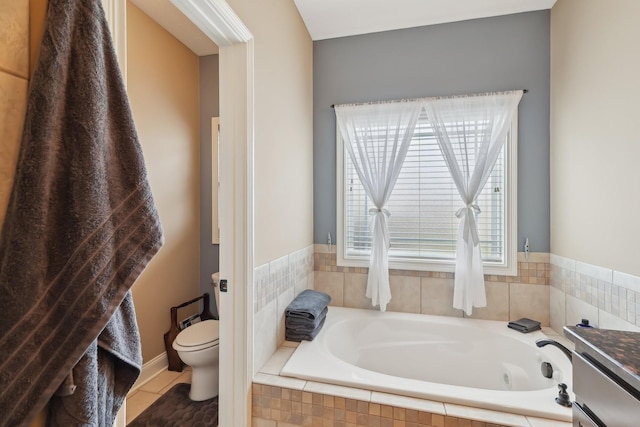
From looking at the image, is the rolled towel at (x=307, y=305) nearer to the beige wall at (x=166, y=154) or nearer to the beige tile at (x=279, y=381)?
the beige tile at (x=279, y=381)

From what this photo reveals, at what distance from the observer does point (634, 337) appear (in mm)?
833

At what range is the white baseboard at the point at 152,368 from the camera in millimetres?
2245

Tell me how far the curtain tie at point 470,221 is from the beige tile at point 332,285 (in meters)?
1.02

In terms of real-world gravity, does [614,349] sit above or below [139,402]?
above

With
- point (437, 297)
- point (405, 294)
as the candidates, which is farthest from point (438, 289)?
point (405, 294)

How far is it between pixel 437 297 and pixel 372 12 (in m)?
2.19

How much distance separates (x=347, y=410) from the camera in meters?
1.39

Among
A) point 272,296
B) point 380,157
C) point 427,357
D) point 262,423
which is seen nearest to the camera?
point 262,423

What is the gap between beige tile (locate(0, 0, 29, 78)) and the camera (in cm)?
50

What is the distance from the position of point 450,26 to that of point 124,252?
2642mm

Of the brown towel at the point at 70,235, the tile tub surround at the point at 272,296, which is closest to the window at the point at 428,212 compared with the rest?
the tile tub surround at the point at 272,296

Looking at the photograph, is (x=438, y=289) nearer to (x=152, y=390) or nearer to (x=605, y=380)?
(x=605, y=380)

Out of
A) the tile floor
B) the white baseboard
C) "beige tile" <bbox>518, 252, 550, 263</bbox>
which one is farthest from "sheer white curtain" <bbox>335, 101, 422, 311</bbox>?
the white baseboard

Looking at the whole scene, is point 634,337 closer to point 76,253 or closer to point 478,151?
point 76,253
